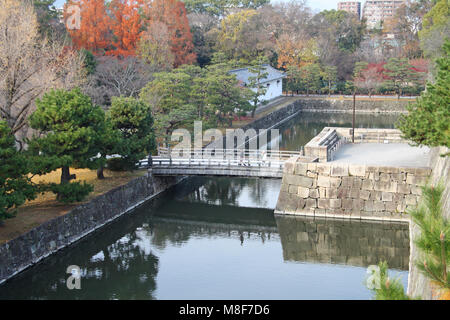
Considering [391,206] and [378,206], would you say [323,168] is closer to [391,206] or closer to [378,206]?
[378,206]

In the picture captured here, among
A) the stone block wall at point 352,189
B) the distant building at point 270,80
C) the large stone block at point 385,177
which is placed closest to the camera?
the stone block wall at point 352,189

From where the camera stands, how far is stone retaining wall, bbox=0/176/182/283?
669 inches

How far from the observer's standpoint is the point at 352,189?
2248 cm

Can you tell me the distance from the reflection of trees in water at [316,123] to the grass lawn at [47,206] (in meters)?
17.3

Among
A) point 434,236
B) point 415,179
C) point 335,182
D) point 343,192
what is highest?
point 434,236

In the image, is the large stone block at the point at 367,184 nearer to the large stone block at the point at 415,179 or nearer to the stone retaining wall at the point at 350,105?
the large stone block at the point at 415,179

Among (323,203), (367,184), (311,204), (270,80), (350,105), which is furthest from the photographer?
(350,105)

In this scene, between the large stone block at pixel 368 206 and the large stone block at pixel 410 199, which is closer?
the large stone block at pixel 410 199

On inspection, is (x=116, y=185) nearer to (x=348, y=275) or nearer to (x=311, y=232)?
(x=311, y=232)

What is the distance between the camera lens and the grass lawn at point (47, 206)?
17641 mm

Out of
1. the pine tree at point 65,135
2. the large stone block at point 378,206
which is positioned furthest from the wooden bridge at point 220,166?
the pine tree at point 65,135

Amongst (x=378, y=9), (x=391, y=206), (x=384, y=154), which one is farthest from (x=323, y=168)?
(x=378, y=9)

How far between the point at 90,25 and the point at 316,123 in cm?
2155
